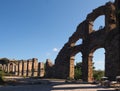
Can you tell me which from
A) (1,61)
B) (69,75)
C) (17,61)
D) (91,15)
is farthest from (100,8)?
(1,61)

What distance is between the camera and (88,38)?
3475 centimetres

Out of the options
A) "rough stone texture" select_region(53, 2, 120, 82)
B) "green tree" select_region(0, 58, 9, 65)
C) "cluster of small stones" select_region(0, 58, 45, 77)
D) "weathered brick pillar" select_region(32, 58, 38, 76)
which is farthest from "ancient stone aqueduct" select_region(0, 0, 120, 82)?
"green tree" select_region(0, 58, 9, 65)

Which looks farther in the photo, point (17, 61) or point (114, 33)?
point (17, 61)

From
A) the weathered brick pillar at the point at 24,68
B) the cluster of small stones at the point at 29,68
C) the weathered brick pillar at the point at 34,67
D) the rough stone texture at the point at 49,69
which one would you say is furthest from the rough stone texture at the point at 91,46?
the weathered brick pillar at the point at 24,68

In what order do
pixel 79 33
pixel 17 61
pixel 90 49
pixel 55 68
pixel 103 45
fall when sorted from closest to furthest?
pixel 103 45 < pixel 90 49 < pixel 79 33 < pixel 55 68 < pixel 17 61

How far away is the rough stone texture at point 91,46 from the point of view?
2872 centimetres

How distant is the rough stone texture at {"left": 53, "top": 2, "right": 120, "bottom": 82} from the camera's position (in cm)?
2872

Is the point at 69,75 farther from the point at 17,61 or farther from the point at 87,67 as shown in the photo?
the point at 17,61

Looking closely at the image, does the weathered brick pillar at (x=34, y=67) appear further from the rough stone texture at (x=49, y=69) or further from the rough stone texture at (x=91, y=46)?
the rough stone texture at (x=91, y=46)

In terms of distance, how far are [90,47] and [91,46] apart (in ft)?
0.83

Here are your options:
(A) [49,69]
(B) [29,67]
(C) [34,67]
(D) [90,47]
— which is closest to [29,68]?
(B) [29,67]

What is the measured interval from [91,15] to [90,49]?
14.9 ft

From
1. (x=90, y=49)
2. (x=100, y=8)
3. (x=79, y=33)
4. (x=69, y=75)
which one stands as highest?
(x=100, y=8)

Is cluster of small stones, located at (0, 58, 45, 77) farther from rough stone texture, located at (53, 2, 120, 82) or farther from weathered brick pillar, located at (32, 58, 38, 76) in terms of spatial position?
rough stone texture, located at (53, 2, 120, 82)
